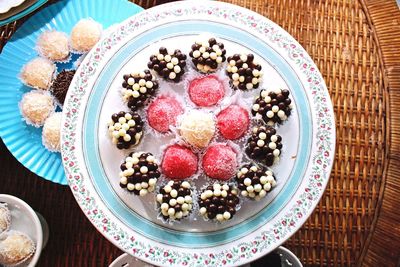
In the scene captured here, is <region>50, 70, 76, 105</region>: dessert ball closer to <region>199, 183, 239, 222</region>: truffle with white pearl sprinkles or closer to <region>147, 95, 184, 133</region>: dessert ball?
<region>147, 95, 184, 133</region>: dessert ball

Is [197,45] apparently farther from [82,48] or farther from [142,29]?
[82,48]

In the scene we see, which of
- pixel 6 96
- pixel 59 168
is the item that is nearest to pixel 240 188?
pixel 59 168

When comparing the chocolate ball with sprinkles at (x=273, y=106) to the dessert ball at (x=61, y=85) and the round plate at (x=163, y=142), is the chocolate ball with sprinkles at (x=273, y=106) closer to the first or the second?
the round plate at (x=163, y=142)

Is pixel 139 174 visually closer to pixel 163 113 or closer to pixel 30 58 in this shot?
pixel 163 113

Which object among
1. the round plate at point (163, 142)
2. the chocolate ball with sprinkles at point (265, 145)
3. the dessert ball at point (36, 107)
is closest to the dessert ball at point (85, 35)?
the dessert ball at point (36, 107)

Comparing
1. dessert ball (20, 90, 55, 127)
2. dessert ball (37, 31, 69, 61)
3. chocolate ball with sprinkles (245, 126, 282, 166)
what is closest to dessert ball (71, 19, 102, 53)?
dessert ball (37, 31, 69, 61)

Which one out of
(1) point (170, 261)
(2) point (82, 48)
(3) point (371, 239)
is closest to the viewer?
(1) point (170, 261)
